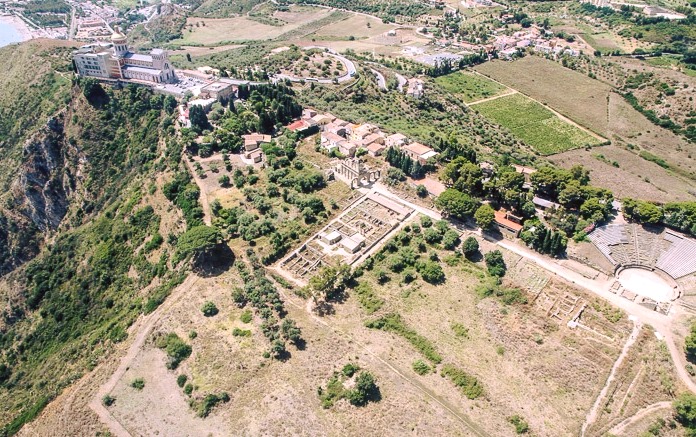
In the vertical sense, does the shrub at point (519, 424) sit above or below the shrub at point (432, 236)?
below

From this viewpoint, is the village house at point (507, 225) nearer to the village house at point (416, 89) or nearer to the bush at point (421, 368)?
the bush at point (421, 368)

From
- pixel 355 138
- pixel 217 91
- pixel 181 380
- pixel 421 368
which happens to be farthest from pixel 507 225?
pixel 217 91

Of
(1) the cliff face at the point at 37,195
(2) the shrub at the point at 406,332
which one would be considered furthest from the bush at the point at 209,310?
(1) the cliff face at the point at 37,195

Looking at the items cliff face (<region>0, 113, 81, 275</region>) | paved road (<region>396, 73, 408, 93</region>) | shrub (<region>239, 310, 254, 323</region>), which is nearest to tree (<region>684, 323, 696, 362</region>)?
shrub (<region>239, 310, 254, 323</region>)

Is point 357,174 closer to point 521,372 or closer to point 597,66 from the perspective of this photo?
point 521,372

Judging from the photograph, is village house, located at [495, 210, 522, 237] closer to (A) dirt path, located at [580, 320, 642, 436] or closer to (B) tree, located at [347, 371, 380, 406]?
(A) dirt path, located at [580, 320, 642, 436]

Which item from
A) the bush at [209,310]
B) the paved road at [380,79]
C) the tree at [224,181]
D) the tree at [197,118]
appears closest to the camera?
the bush at [209,310]

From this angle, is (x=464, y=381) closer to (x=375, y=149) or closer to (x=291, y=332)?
(x=291, y=332)
